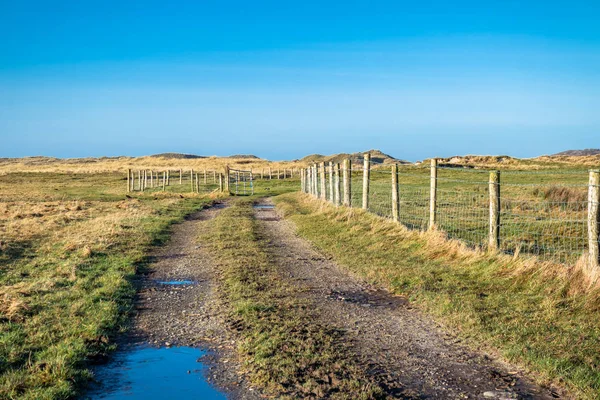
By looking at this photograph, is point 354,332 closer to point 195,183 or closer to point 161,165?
point 195,183

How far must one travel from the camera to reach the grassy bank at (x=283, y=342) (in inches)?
198

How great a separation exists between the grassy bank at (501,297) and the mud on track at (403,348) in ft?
0.92

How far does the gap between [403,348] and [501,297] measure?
8.11 ft

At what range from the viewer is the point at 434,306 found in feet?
→ 25.7

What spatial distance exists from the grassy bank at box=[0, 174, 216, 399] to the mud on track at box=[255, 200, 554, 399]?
277 cm

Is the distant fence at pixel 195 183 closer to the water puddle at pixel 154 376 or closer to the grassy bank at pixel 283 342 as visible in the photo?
the grassy bank at pixel 283 342

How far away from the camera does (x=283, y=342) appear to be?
620cm

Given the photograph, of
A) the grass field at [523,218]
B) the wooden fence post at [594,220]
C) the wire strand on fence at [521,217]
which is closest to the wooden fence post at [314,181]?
the wire strand on fence at [521,217]

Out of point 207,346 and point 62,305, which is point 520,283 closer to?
point 207,346

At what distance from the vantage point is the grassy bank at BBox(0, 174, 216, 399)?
5.32 meters

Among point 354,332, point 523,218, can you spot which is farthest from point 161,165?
point 354,332

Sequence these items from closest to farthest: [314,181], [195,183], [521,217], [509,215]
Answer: [521,217], [509,215], [314,181], [195,183]

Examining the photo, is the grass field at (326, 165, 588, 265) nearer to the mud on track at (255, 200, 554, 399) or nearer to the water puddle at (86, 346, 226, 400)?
the mud on track at (255, 200, 554, 399)

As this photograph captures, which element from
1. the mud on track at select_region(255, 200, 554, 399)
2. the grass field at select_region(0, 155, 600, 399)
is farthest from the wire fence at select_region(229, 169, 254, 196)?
the mud on track at select_region(255, 200, 554, 399)
